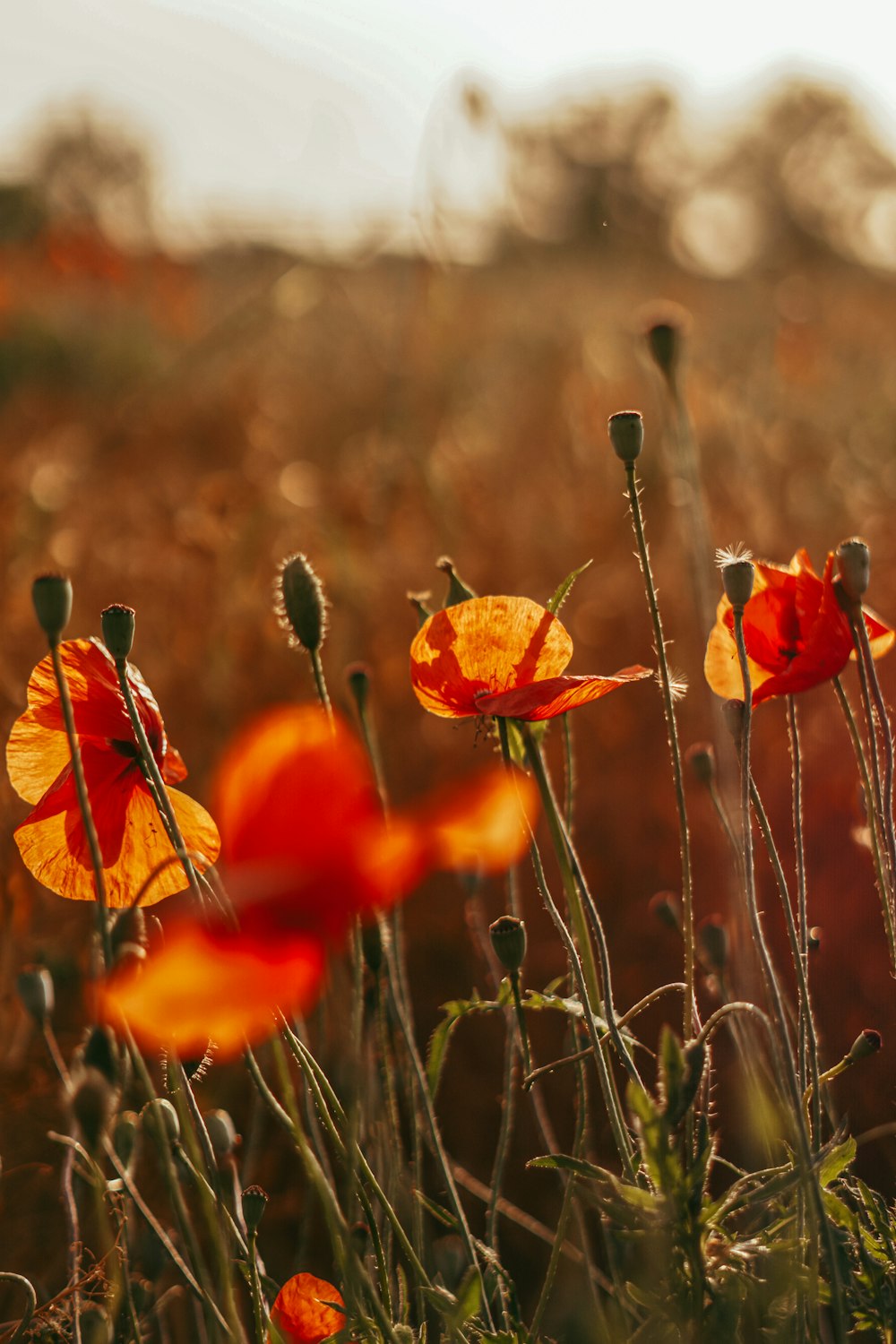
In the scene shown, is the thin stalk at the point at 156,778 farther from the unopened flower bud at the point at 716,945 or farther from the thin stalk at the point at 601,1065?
the unopened flower bud at the point at 716,945

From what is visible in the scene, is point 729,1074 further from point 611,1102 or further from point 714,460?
point 714,460

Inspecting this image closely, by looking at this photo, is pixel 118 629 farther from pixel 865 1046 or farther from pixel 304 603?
pixel 865 1046

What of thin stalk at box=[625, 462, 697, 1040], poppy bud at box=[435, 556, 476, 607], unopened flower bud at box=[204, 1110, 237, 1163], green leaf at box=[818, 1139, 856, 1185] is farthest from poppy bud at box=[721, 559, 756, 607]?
unopened flower bud at box=[204, 1110, 237, 1163]

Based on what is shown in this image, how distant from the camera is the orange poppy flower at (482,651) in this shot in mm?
688

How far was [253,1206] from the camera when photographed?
725mm

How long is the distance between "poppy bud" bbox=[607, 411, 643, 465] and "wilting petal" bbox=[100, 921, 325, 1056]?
1.16 feet

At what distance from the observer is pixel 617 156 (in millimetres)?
23969

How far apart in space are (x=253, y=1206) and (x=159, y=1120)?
17 cm

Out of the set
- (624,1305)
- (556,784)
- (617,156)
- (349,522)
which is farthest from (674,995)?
(617,156)

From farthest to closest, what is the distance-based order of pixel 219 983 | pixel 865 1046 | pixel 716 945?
pixel 716 945 < pixel 865 1046 < pixel 219 983

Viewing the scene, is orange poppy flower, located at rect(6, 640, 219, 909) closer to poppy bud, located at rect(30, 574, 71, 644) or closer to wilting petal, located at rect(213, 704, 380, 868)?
poppy bud, located at rect(30, 574, 71, 644)

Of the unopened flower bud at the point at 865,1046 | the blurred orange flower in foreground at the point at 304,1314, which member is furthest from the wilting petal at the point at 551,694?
the blurred orange flower in foreground at the point at 304,1314

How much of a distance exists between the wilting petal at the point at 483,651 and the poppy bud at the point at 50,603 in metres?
0.19

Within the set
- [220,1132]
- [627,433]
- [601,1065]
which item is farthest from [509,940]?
[627,433]
